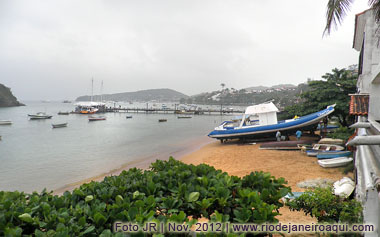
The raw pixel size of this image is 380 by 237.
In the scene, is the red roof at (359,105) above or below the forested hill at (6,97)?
below

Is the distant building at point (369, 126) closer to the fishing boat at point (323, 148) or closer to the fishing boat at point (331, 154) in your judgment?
the fishing boat at point (331, 154)

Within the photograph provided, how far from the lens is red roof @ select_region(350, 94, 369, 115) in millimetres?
7370

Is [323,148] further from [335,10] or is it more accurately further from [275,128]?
[335,10]

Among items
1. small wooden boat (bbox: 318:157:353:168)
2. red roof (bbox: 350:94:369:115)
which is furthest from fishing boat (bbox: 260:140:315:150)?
red roof (bbox: 350:94:369:115)

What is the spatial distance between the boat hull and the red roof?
9211 mm

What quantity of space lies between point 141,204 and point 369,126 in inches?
151

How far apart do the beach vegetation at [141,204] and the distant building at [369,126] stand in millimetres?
1010

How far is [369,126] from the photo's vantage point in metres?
3.78

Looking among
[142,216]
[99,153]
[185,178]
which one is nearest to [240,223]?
[142,216]

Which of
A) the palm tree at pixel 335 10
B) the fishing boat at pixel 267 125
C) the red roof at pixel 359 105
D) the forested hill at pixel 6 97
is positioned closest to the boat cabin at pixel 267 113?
the fishing boat at pixel 267 125

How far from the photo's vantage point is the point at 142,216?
2277 millimetres

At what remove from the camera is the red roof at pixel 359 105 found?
7.37m

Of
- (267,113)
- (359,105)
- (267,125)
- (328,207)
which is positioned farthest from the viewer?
(267,113)

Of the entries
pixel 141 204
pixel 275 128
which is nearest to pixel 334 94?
pixel 275 128
